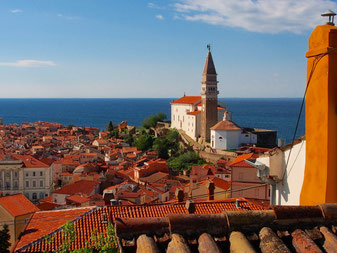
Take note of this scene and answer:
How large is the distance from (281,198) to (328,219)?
13.2ft

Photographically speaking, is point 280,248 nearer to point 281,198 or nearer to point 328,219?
point 328,219

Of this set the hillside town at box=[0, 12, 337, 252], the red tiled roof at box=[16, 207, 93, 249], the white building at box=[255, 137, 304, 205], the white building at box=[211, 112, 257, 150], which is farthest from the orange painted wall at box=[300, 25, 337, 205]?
the white building at box=[211, 112, 257, 150]

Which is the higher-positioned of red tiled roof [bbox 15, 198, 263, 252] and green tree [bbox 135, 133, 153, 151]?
red tiled roof [bbox 15, 198, 263, 252]

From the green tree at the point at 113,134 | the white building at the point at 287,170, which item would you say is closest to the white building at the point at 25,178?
the white building at the point at 287,170

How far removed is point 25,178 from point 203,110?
22.9 metres

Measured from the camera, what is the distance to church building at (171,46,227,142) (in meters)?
47.7

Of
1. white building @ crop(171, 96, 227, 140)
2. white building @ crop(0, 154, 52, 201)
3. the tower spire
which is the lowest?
white building @ crop(0, 154, 52, 201)

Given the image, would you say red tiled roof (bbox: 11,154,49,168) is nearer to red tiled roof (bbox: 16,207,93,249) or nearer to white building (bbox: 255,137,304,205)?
red tiled roof (bbox: 16,207,93,249)

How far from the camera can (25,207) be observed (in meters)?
19.3

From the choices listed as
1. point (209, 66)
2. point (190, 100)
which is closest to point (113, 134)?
point (190, 100)

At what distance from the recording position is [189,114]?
53000mm

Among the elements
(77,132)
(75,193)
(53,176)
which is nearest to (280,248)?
(75,193)

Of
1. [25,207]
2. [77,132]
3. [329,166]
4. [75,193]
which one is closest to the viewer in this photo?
[329,166]

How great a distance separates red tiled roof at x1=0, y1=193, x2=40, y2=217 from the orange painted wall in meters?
16.1
